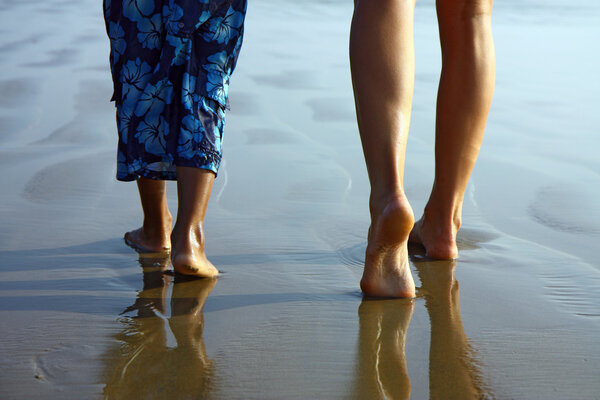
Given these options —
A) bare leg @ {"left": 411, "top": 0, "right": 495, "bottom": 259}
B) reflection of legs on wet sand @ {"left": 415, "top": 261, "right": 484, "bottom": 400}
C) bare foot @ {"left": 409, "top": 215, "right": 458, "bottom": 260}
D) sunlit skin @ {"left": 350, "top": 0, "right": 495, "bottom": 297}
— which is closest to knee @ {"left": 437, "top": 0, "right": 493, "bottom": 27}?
bare leg @ {"left": 411, "top": 0, "right": 495, "bottom": 259}

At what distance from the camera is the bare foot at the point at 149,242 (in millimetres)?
2094

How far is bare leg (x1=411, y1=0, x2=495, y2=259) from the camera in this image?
203 cm

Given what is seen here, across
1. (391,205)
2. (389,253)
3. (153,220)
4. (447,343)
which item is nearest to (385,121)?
(391,205)

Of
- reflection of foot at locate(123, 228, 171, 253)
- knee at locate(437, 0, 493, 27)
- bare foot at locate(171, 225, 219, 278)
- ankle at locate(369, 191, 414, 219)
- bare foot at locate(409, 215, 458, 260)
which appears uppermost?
knee at locate(437, 0, 493, 27)

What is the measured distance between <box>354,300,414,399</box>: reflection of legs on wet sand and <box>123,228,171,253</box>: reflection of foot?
0.67m

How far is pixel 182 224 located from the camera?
187cm

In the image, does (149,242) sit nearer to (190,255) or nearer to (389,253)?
(190,255)

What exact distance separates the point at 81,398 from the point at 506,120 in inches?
115

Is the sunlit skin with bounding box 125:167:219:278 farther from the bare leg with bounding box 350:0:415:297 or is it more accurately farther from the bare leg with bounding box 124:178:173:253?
the bare leg with bounding box 350:0:415:297

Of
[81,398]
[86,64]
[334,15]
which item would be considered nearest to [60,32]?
[86,64]

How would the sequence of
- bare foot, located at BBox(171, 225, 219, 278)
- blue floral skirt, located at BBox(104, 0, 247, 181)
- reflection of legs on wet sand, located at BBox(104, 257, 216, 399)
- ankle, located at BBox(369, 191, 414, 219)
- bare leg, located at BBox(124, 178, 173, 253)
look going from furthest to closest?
bare leg, located at BBox(124, 178, 173, 253) → blue floral skirt, located at BBox(104, 0, 247, 181) → bare foot, located at BBox(171, 225, 219, 278) → ankle, located at BBox(369, 191, 414, 219) → reflection of legs on wet sand, located at BBox(104, 257, 216, 399)

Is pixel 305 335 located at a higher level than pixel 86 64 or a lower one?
higher

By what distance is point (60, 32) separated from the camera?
6.35m

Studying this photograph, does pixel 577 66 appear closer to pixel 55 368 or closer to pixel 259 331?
pixel 259 331
